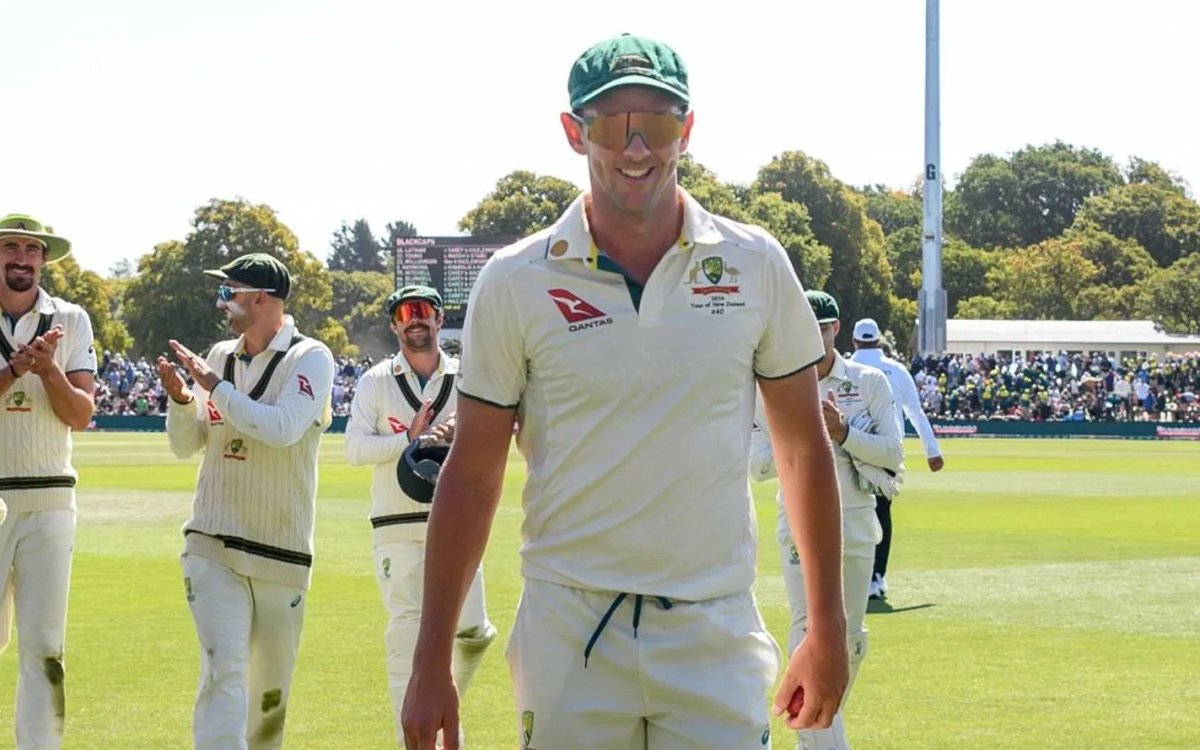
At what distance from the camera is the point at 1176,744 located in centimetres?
1027

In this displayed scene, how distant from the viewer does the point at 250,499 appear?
903 centimetres

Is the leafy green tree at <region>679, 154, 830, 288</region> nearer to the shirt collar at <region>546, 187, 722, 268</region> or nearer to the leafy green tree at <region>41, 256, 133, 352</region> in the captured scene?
the leafy green tree at <region>41, 256, 133, 352</region>

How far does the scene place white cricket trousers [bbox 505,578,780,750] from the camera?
14.3ft

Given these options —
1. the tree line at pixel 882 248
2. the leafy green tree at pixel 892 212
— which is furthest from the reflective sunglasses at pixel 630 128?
the leafy green tree at pixel 892 212

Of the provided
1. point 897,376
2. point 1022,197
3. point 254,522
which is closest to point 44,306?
point 254,522

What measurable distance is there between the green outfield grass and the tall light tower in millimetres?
38619

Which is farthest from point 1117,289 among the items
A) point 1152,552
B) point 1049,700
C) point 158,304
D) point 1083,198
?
point 1049,700

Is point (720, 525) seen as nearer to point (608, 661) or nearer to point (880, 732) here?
point (608, 661)

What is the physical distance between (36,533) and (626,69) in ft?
19.3

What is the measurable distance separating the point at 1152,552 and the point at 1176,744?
477 inches

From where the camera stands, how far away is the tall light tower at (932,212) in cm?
6706

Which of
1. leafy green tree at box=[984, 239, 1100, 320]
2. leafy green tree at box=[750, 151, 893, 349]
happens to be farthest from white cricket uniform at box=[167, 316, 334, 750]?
leafy green tree at box=[984, 239, 1100, 320]

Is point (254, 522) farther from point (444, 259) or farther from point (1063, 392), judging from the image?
point (1063, 392)

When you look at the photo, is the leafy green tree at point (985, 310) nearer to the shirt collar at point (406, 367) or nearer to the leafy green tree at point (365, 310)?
the leafy green tree at point (365, 310)
